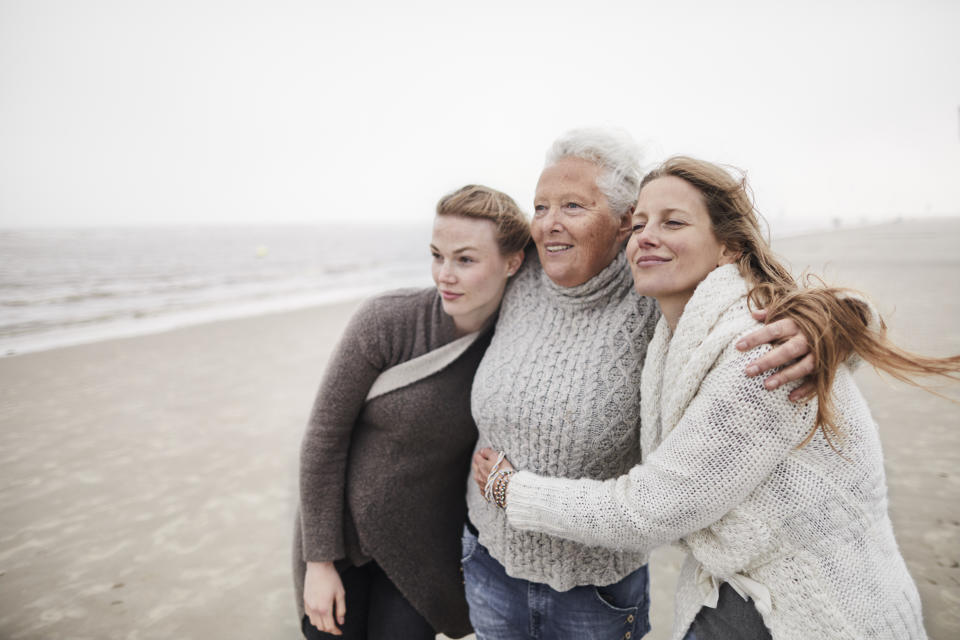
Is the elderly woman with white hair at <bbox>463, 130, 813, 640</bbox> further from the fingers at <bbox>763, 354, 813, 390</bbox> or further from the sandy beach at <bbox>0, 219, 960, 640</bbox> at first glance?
the sandy beach at <bbox>0, 219, 960, 640</bbox>

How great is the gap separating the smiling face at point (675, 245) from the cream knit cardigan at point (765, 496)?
11 centimetres

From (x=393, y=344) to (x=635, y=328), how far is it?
0.86 meters

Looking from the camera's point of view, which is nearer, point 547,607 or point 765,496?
point 765,496

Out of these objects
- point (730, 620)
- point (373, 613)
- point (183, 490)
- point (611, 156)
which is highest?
point (611, 156)

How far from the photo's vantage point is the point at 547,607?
1706mm

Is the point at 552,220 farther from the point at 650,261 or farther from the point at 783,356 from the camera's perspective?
the point at 783,356

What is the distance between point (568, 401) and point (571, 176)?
741mm

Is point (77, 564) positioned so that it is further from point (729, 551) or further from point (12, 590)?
point (729, 551)

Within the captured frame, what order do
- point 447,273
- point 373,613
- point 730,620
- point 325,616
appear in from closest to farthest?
point 730,620
point 447,273
point 325,616
point 373,613

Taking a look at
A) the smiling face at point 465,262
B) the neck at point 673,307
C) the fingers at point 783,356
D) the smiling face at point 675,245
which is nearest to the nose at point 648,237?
the smiling face at point 675,245

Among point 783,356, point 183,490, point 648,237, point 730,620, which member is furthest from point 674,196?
point 183,490

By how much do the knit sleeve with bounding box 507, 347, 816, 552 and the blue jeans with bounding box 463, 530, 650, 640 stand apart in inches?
21.7

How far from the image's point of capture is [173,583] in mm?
3406

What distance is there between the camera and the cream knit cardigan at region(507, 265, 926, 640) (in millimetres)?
1073
